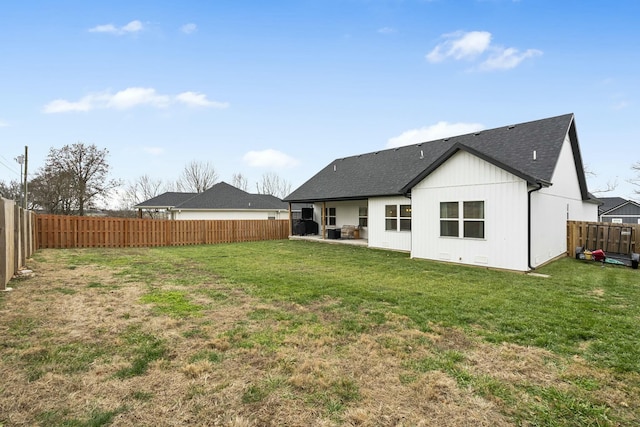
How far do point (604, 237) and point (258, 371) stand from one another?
13.7 m

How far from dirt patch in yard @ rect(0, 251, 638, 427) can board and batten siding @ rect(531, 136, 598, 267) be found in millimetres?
7096

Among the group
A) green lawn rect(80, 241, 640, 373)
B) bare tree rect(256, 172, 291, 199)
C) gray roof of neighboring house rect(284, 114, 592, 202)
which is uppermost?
bare tree rect(256, 172, 291, 199)

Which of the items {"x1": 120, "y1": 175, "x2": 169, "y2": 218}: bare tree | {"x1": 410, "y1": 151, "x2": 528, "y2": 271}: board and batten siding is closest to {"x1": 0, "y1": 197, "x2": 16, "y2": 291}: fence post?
{"x1": 410, "y1": 151, "x2": 528, "y2": 271}: board and batten siding

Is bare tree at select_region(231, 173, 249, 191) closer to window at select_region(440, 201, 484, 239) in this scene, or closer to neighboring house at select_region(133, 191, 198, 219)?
neighboring house at select_region(133, 191, 198, 219)

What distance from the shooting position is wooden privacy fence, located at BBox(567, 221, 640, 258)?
10844 millimetres

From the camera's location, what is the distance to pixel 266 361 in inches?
129

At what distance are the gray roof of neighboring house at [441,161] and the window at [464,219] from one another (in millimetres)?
1389

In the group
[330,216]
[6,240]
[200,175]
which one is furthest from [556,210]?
[200,175]

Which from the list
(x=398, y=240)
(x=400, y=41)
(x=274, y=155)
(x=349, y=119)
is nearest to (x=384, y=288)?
(x=398, y=240)

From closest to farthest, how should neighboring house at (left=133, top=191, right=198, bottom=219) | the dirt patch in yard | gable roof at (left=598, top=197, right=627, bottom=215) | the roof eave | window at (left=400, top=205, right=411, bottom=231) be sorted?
the dirt patch in yard
the roof eave
window at (left=400, top=205, right=411, bottom=231)
neighboring house at (left=133, top=191, right=198, bottom=219)
gable roof at (left=598, top=197, right=627, bottom=215)

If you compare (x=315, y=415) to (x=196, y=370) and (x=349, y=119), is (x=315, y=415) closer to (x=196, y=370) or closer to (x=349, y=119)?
(x=196, y=370)

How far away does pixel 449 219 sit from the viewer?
10.3 meters

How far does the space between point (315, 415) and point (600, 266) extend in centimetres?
1188

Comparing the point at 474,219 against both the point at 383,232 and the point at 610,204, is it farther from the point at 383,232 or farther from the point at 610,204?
the point at 610,204
